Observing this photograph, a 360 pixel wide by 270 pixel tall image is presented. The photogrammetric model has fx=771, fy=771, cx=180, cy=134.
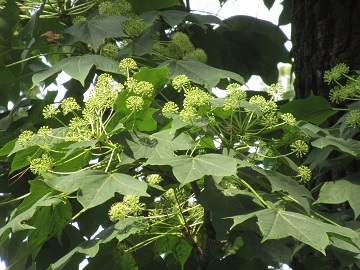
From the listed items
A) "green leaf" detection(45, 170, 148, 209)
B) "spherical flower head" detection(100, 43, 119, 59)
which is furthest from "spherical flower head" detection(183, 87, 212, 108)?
"spherical flower head" detection(100, 43, 119, 59)

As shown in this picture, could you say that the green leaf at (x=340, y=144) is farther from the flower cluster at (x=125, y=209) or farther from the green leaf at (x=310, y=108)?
the flower cluster at (x=125, y=209)

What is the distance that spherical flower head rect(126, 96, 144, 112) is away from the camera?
2111 millimetres

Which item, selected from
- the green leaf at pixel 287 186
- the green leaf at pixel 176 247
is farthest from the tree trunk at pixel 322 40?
the green leaf at pixel 287 186

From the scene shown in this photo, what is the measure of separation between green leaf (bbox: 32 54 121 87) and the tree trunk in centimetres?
104

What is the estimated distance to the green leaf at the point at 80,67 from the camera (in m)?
2.47

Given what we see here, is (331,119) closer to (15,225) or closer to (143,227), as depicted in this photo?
(143,227)

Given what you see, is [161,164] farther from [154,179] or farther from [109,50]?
[109,50]

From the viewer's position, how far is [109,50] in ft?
9.03

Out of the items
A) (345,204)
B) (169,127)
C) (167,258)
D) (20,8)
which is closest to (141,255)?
(167,258)

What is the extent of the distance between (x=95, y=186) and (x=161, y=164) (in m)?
0.18

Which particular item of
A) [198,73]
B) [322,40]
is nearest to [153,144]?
[198,73]

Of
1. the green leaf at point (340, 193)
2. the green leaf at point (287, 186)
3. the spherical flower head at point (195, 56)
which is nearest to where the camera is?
the green leaf at point (287, 186)

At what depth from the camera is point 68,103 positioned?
2.24m

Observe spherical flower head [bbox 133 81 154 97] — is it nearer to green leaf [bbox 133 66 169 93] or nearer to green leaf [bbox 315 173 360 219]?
green leaf [bbox 133 66 169 93]
